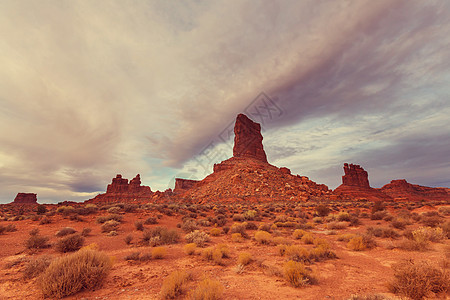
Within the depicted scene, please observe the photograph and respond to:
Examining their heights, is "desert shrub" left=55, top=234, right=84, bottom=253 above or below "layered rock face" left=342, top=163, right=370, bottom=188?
below

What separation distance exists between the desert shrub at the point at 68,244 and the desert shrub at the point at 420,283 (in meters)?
12.4

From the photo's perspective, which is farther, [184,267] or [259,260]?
[259,260]

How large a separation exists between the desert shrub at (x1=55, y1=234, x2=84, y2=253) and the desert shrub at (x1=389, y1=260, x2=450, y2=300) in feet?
40.8

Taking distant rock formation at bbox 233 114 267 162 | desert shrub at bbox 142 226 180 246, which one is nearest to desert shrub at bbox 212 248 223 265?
desert shrub at bbox 142 226 180 246

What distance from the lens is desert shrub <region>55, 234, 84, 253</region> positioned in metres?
8.40

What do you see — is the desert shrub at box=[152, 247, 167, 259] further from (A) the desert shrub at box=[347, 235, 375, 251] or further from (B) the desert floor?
(A) the desert shrub at box=[347, 235, 375, 251]

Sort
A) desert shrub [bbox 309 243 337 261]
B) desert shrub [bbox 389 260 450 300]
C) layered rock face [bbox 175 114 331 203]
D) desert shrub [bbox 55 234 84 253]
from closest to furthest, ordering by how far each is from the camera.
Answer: desert shrub [bbox 389 260 450 300] < desert shrub [bbox 309 243 337 261] < desert shrub [bbox 55 234 84 253] < layered rock face [bbox 175 114 331 203]

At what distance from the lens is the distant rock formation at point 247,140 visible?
74938 mm

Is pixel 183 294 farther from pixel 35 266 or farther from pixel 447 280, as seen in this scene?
pixel 447 280

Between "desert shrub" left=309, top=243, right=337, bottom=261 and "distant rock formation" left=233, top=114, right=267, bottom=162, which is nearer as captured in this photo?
"desert shrub" left=309, top=243, right=337, bottom=261

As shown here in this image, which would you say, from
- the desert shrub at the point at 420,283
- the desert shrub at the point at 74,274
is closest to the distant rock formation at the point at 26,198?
the desert shrub at the point at 74,274

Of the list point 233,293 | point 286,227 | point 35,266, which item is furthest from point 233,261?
point 286,227

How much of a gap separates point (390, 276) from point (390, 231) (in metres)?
6.91

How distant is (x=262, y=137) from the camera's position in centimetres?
8725
